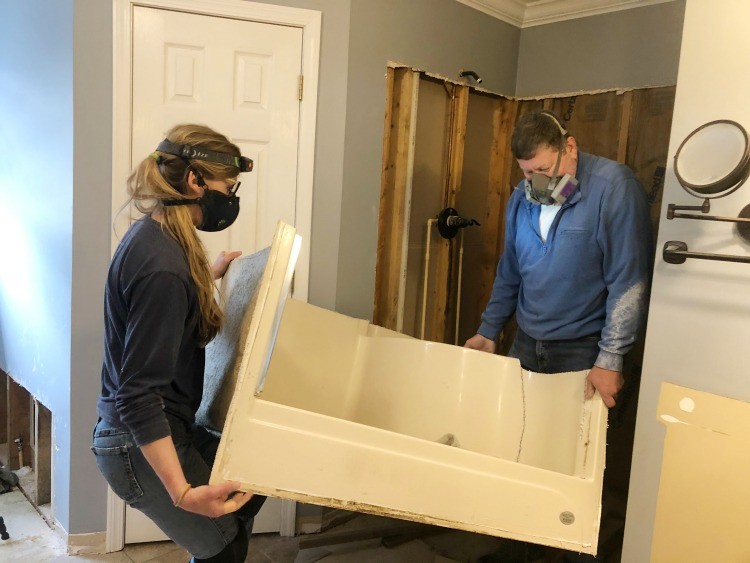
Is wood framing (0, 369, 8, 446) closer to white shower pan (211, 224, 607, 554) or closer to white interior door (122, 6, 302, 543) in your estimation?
white interior door (122, 6, 302, 543)

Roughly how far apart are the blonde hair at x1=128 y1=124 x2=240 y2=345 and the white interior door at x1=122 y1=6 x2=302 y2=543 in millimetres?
878

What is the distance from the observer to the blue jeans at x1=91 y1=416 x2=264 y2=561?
1269mm

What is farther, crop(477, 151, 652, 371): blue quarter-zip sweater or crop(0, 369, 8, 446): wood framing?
crop(0, 369, 8, 446): wood framing

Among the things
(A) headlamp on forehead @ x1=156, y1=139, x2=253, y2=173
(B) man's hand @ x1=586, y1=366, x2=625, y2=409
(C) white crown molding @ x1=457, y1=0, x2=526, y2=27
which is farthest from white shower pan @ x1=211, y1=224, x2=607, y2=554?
(C) white crown molding @ x1=457, y1=0, x2=526, y2=27

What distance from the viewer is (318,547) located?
92.1 inches

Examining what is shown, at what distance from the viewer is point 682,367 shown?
1540 mm

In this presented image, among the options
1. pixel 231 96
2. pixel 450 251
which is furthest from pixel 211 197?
pixel 450 251

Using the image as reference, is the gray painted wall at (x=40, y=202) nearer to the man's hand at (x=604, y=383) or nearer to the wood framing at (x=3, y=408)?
the wood framing at (x=3, y=408)

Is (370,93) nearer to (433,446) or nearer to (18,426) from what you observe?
(433,446)

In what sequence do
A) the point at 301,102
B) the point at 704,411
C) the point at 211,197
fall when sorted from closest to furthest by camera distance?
1. the point at 211,197
2. the point at 704,411
3. the point at 301,102

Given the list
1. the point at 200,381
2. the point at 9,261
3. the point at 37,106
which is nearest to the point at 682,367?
the point at 200,381

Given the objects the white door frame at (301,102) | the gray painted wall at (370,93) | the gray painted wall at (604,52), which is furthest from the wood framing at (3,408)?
the gray painted wall at (604,52)

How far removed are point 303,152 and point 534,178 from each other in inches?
35.1

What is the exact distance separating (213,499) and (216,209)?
0.63 meters
